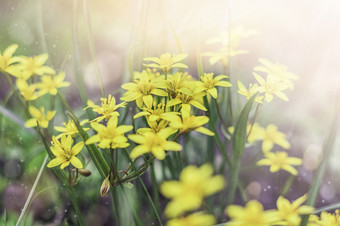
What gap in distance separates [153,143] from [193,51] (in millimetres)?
291

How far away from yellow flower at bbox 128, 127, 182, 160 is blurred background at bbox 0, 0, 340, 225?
21 centimetres

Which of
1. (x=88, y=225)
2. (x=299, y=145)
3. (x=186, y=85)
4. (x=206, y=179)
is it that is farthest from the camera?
(x=299, y=145)

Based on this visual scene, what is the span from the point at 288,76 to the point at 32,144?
0.41m

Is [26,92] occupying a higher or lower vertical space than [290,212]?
higher

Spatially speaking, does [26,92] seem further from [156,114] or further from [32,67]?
[156,114]

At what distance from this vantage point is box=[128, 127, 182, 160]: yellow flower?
341 mm

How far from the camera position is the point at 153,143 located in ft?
1.15

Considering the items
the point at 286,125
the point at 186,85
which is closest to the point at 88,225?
the point at 186,85

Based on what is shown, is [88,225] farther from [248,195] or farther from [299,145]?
[299,145]

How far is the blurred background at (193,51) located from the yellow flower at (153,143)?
209 millimetres

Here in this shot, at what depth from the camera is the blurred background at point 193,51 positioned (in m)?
0.57

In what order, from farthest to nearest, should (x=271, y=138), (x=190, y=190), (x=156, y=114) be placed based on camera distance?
1. (x=271, y=138)
2. (x=156, y=114)
3. (x=190, y=190)

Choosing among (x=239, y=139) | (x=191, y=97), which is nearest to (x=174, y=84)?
(x=191, y=97)

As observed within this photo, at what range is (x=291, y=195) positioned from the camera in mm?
579
